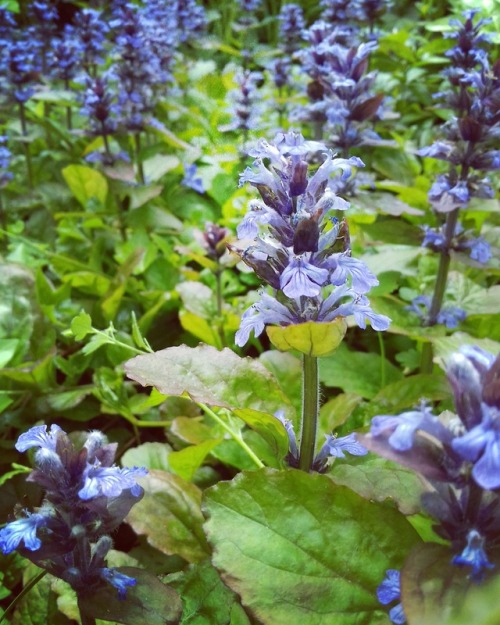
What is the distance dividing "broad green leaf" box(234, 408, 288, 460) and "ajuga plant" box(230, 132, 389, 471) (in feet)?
0.31

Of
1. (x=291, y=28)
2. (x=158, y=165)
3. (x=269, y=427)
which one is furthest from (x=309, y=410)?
(x=291, y=28)

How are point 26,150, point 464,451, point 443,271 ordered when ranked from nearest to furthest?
1. point 464,451
2. point 443,271
3. point 26,150

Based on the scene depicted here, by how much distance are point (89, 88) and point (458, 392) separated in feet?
7.22

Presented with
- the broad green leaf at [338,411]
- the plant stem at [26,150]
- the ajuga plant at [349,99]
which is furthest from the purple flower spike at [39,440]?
the plant stem at [26,150]

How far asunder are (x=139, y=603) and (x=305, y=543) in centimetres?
27

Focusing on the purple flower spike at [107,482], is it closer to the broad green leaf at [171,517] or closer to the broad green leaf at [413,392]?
the broad green leaf at [171,517]

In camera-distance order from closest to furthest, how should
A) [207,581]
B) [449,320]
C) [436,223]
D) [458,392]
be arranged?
[458,392] < [207,581] < [449,320] < [436,223]

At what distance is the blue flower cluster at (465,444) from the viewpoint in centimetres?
65

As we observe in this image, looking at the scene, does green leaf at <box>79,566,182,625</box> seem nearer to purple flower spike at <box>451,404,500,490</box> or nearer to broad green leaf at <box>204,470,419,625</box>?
broad green leaf at <box>204,470,419,625</box>

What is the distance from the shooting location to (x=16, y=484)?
1.39 meters

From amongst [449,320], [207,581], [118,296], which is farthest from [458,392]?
[118,296]

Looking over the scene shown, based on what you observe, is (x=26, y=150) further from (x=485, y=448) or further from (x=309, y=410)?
(x=485, y=448)

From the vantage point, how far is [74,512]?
94cm

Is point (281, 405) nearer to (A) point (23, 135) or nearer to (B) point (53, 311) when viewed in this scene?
(B) point (53, 311)
